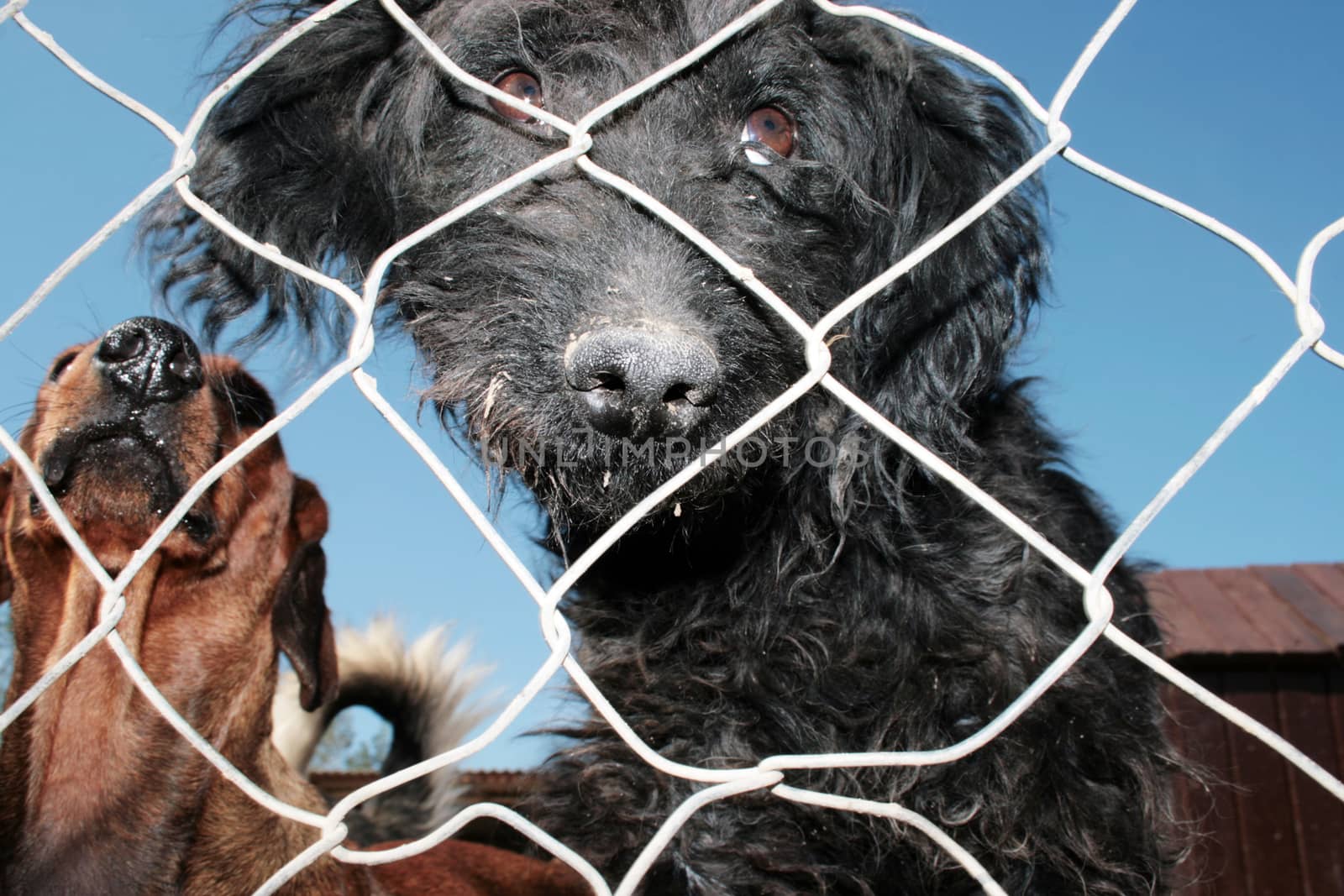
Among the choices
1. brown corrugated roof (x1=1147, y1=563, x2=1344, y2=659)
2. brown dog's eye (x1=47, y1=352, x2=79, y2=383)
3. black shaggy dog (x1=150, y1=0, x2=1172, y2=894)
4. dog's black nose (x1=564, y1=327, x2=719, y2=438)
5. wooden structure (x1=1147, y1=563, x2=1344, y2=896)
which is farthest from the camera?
brown corrugated roof (x1=1147, y1=563, x2=1344, y2=659)

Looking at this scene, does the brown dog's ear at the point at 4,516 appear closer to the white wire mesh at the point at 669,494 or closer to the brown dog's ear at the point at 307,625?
the brown dog's ear at the point at 307,625

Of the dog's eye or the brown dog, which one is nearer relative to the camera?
the brown dog

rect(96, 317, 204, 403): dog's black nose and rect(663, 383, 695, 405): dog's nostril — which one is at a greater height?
rect(96, 317, 204, 403): dog's black nose

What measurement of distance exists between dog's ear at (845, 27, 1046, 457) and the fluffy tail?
329 centimetres

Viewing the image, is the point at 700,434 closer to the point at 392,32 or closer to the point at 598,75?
the point at 598,75

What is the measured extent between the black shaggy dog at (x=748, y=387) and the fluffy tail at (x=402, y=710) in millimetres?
2525

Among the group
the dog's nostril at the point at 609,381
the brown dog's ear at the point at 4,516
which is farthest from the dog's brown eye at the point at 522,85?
the brown dog's ear at the point at 4,516

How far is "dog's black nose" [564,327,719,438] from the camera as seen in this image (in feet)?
5.82

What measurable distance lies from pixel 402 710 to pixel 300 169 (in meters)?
3.04

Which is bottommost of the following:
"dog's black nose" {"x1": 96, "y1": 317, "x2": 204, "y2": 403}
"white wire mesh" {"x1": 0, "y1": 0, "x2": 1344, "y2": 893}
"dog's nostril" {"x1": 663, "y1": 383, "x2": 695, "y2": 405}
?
"white wire mesh" {"x1": 0, "y1": 0, "x2": 1344, "y2": 893}

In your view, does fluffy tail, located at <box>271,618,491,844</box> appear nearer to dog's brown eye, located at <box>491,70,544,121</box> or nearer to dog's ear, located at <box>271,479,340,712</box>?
dog's ear, located at <box>271,479,340,712</box>

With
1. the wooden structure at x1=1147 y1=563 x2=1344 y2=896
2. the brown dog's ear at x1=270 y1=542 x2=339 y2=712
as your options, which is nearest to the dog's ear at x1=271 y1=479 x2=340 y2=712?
the brown dog's ear at x1=270 y1=542 x2=339 y2=712

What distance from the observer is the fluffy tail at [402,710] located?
15.8 feet

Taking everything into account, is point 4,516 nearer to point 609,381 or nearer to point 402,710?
point 609,381
